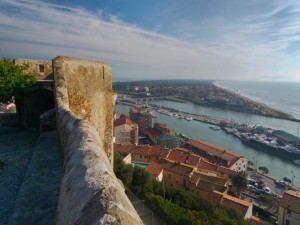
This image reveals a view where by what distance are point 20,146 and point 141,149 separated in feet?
121

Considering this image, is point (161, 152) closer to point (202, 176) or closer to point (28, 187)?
point (202, 176)

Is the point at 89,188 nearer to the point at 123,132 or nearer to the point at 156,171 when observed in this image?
the point at 156,171

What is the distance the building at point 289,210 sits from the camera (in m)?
26.2

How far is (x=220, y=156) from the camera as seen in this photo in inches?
1727

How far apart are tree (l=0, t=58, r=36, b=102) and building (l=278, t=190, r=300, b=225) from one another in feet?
86.3

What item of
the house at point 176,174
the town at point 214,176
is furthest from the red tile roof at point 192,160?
the house at point 176,174

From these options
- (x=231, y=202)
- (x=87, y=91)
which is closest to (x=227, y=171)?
(x=231, y=202)

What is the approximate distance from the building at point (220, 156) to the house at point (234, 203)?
14.5 m

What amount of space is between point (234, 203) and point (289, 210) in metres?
5.25

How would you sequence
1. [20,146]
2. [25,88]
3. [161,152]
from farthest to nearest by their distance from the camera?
[161,152]
[25,88]
[20,146]

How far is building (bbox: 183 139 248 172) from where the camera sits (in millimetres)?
42178

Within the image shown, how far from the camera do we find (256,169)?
44062 mm

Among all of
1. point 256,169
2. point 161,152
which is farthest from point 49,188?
point 256,169

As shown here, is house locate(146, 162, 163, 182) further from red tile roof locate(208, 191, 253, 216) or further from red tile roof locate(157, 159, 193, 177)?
red tile roof locate(208, 191, 253, 216)
